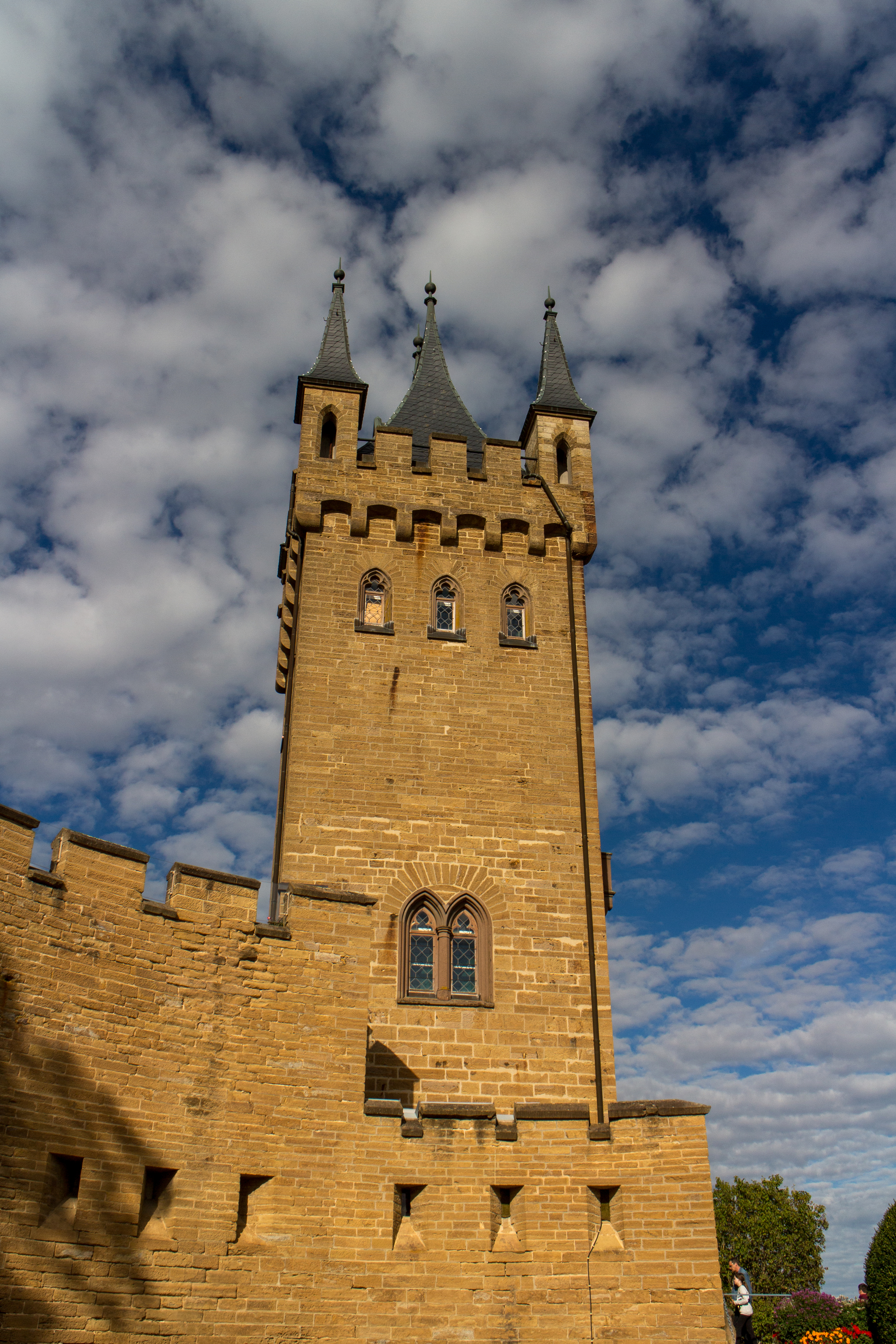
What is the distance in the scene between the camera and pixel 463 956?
1513 cm

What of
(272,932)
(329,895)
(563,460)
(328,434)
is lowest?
(272,932)

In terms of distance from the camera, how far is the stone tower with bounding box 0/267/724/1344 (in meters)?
9.32

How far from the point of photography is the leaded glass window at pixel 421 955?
14781 mm

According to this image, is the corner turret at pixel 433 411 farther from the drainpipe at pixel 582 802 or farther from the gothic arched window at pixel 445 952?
the gothic arched window at pixel 445 952

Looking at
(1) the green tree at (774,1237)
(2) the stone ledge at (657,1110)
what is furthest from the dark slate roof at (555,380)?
(1) the green tree at (774,1237)

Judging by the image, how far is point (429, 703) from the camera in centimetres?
1669

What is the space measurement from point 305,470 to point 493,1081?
10157 mm

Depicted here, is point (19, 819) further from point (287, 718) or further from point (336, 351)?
point (336, 351)

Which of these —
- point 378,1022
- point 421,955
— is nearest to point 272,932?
point 378,1022

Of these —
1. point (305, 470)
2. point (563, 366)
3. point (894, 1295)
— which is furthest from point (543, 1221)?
point (563, 366)

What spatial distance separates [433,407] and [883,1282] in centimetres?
1682

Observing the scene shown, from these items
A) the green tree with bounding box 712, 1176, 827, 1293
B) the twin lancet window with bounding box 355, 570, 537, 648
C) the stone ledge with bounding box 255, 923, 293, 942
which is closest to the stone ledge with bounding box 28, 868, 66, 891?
the stone ledge with bounding box 255, 923, 293, 942

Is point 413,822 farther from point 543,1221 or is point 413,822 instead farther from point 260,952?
point 543,1221

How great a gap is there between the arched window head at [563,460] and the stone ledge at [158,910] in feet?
39.6
